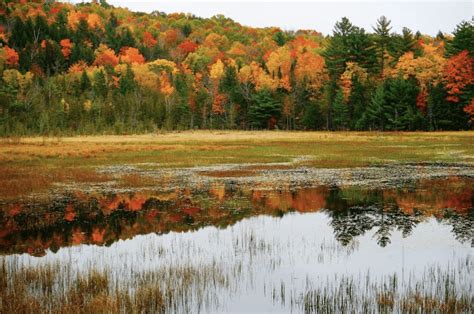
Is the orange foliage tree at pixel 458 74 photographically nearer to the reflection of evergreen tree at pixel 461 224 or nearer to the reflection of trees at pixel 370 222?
the reflection of evergreen tree at pixel 461 224

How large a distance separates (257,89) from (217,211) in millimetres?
90511

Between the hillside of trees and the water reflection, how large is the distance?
2310 inches

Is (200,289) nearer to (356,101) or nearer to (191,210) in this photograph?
(191,210)

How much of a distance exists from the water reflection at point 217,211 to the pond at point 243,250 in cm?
5

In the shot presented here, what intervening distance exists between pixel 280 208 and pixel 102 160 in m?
25.2

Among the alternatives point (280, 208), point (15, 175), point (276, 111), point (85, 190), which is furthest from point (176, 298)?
point (276, 111)

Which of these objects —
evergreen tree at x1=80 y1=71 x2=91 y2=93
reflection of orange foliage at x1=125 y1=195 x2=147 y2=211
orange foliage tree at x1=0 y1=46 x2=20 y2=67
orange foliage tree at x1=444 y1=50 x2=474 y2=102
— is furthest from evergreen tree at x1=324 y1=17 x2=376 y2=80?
reflection of orange foliage at x1=125 y1=195 x2=147 y2=211

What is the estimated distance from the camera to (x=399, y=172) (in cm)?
3362

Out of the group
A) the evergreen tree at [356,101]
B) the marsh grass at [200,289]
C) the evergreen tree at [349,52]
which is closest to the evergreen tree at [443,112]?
the evergreen tree at [356,101]

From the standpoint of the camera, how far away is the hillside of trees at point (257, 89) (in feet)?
275

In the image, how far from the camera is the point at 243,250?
14.8m

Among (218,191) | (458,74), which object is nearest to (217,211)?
(218,191)

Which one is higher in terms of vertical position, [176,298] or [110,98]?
[110,98]

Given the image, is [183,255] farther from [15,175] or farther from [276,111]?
[276,111]
